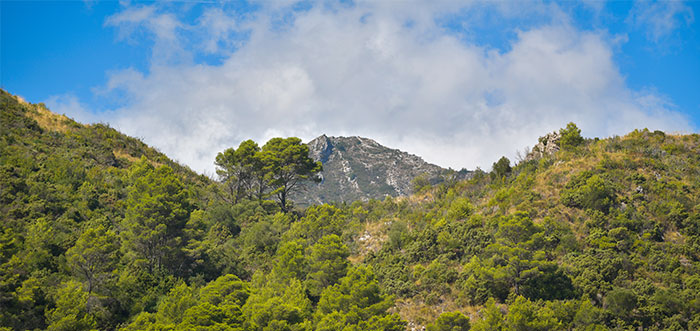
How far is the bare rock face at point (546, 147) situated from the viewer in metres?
41.4

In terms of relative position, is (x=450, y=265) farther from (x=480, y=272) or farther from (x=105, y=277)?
(x=105, y=277)

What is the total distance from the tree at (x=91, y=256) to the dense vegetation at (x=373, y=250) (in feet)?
0.24

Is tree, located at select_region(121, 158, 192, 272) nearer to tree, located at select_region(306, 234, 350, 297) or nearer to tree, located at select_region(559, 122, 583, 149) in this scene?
tree, located at select_region(306, 234, 350, 297)

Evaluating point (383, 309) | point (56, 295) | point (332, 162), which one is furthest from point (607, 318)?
point (332, 162)

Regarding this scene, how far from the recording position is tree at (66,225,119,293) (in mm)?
24969

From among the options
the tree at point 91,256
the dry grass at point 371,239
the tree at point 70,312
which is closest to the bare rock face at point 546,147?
the dry grass at point 371,239

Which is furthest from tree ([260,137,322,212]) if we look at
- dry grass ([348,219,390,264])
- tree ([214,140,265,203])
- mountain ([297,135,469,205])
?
mountain ([297,135,469,205])

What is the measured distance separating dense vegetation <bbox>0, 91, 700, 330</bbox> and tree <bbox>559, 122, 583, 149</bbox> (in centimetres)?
14

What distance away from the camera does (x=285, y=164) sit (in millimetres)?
47562

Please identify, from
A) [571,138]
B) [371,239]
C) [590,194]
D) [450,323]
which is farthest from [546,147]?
[450,323]

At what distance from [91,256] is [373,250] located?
18.9m

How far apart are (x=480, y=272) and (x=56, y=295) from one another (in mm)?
22543

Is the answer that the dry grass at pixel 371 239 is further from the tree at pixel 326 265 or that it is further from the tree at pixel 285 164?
the tree at pixel 285 164

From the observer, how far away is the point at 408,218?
124ft
